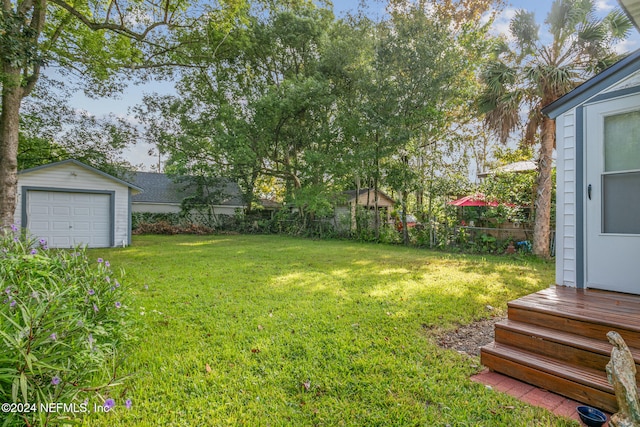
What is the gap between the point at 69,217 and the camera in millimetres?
10867

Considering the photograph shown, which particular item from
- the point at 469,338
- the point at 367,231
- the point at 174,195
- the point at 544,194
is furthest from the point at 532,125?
the point at 174,195

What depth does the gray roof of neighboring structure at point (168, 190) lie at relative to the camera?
67.3 feet

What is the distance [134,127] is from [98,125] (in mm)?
1638

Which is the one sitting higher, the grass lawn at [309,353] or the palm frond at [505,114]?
the palm frond at [505,114]

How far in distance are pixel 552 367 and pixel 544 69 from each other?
853 cm

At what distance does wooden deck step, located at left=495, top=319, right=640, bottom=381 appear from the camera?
7.39 feet

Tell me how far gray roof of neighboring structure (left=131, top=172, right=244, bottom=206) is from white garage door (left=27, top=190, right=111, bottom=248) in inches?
332

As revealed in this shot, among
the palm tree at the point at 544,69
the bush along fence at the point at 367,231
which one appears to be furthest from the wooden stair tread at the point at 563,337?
the bush along fence at the point at 367,231

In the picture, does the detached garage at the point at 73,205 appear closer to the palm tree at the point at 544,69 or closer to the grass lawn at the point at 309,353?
the grass lawn at the point at 309,353

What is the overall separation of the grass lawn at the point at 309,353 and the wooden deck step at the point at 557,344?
46 centimetres

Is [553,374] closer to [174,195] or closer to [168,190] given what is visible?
[174,195]

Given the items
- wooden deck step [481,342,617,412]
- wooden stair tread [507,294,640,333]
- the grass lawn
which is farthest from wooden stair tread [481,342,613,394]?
wooden stair tread [507,294,640,333]

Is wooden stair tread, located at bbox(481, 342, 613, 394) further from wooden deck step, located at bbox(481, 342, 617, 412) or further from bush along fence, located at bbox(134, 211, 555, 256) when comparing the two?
bush along fence, located at bbox(134, 211, 555, 256)

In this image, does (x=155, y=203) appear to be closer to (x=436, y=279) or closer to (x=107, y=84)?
(x=107, y=84)
